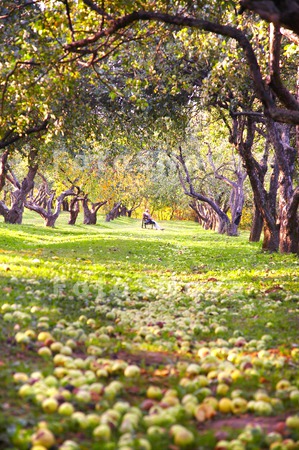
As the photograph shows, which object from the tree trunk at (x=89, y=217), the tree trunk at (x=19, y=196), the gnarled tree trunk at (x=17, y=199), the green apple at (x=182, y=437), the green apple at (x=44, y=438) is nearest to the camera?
the green apple at (x=44, y=438)

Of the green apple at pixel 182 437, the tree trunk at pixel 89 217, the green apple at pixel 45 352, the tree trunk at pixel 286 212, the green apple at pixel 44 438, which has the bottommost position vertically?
the green apple at pixel 45 352

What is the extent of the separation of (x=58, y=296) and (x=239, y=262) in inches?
425

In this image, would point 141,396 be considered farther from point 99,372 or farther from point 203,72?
point 203,72

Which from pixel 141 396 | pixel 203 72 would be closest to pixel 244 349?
pixel 141 396

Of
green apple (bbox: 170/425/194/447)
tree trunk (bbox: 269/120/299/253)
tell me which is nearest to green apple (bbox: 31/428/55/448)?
green apple (bbox: 170/425/194/447)

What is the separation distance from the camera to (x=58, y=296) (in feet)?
27.5

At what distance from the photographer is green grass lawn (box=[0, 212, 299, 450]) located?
344 cm

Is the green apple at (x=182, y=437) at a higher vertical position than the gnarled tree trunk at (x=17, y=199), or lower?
lower

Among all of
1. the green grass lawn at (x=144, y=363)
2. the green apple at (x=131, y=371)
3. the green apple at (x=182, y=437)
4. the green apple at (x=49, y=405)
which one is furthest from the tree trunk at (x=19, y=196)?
the green apple at (x=182, y=437)

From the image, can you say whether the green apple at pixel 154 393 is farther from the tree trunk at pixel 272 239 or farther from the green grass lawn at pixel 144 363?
the tree trunk at pixel 272 239

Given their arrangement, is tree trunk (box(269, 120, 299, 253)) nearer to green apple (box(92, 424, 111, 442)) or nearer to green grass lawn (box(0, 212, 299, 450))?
green grass lawn (box(0, 212, 299, 450))

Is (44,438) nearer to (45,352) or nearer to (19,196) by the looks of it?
(45,352)

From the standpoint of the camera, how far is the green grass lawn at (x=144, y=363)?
3.44 meters

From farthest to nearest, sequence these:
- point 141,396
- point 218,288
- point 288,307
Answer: point 218,288 < point 288,307 < point 141,396
